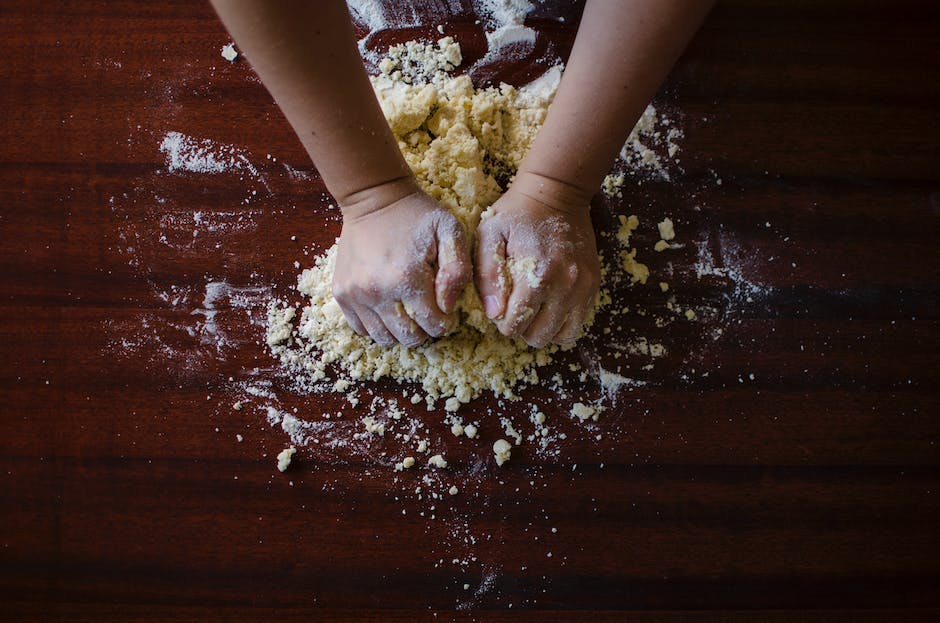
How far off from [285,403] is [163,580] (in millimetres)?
217

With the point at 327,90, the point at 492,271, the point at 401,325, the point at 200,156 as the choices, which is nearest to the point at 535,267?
the point at 492,271

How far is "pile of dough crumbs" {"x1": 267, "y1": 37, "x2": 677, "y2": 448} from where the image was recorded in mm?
675

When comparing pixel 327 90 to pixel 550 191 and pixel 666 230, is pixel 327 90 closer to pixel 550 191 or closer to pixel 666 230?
pixel 550 191

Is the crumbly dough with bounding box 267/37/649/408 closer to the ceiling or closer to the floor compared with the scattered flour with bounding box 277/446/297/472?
closer to the ceiling

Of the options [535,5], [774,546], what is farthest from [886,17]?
[774,546]

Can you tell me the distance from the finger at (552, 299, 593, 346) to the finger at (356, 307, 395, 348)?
0.56 feet

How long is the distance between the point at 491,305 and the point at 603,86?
0.74ft

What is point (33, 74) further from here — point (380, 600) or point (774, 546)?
point (774, 546)

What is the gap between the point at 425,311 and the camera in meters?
0.61

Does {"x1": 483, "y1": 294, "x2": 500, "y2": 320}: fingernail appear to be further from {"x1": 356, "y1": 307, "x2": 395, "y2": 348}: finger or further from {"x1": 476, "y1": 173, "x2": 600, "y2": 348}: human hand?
{"x1": 356, "y1": 307, "x2": 395, "y2": 348}: finger

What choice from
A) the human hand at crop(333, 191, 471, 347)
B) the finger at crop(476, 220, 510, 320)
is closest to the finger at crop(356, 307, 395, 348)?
the human hand at crop(333, 191, 471, 347)

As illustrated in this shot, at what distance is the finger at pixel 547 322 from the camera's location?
24.7 inches

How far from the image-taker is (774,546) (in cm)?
69

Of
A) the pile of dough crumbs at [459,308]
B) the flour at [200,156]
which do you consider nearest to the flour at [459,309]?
the pile of dough crumbs at [459,308]
